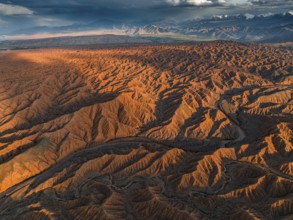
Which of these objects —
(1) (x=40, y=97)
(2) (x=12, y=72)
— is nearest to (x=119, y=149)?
(1) (x=40, y=97)

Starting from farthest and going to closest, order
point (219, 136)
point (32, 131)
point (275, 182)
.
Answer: point (219, 136) → point (32, 131) → point (275, 182)

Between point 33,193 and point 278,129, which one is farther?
point 278,129

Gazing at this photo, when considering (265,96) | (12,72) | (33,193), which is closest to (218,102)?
(265,96)

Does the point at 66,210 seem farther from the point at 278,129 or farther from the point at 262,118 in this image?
the point at 262,118

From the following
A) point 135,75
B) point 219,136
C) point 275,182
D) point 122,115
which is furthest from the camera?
point 135,75

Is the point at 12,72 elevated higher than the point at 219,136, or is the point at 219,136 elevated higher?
the point at 12,72

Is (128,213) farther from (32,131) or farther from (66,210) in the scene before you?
(32,131)
